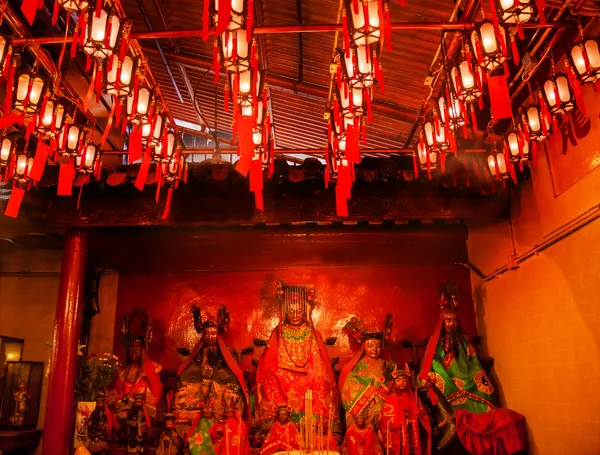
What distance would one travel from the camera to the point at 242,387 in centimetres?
667

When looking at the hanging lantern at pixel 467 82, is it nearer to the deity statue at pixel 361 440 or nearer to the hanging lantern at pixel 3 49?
the hanging lantern at pixel 3 49

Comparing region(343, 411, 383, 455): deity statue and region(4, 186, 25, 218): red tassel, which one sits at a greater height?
region(4, 186, 25, 218): red tassel

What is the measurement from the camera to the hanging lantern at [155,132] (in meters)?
4.75

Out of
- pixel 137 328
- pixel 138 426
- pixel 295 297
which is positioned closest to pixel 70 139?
pixel 138 426

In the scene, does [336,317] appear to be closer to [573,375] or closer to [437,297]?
[437,297]

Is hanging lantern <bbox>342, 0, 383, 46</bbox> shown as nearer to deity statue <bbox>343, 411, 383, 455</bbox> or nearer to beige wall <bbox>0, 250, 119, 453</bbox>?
deity statue <bbox>343, 411, 383, 455</bbox>

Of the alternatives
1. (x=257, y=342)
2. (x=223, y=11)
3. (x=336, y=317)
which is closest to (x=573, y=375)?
(x=336, y=317)

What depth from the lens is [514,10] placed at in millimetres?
3336

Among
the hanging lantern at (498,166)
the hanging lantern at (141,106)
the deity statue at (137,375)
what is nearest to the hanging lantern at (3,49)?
the hanging lantern at (141,106)

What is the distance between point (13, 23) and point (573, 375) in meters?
5.91

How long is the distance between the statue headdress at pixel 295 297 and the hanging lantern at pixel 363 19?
13.9ft

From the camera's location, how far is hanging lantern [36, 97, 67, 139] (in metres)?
4.54

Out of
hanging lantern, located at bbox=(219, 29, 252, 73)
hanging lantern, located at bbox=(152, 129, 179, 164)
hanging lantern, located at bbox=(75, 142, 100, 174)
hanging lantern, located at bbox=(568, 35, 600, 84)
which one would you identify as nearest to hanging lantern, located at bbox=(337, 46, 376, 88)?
hanging lantern, located at bbox=(219, 29, 252, 73)

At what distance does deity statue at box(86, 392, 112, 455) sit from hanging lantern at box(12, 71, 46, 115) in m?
3.27
